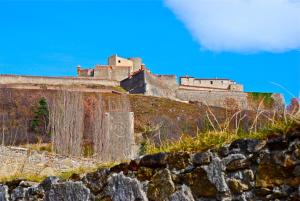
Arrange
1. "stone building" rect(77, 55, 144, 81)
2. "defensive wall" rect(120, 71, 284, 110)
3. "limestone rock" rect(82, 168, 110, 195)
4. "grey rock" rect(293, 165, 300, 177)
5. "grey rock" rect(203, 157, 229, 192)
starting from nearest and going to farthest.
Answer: "grey rock" rect(293, 165, 300, 177)
"grey rock" rect(203, 157, 229, 192)
"limestone rock" rect(82, 168, 110, 195)
"defensive wall" rect(120, 71, 284, 110)
"stone building" rect(77, 55, 144, 81)

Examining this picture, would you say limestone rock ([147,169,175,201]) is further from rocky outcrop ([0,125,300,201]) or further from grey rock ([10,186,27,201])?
grey rock ([10,186,27,201])

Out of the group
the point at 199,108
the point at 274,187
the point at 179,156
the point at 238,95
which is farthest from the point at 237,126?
the point at 238,95

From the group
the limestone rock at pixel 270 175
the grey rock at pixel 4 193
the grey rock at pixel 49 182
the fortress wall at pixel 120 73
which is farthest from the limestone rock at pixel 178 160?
the fortress wall at pixel 120 73

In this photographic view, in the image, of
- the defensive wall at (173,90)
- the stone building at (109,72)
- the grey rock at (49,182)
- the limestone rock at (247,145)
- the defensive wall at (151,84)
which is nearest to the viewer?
the limestone rock at (247,145)

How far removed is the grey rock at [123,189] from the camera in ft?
15.2

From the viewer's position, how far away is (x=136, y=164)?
4.76 m

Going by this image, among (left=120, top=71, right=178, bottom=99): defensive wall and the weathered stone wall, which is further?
(left=120, top=71, right=178, bottom=99): defensive wall

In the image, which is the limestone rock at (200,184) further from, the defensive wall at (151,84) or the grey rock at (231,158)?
the defensive wall at (151,84)

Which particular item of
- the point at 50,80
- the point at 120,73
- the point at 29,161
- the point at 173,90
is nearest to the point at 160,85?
the point at 173,90

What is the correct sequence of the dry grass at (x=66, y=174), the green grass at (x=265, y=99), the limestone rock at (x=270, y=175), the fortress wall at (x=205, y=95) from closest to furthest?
the limestone rock at (x=270, y=175)
the dry grass at (x=66, y=174)
the green grass at (x=265, y=99)
the fortress wall at (x=205, y=95)

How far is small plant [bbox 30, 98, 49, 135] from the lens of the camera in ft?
172

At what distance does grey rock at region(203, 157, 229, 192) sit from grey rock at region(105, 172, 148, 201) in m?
0.69

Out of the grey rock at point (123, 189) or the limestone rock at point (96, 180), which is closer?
the grey rock at point (123, 189)

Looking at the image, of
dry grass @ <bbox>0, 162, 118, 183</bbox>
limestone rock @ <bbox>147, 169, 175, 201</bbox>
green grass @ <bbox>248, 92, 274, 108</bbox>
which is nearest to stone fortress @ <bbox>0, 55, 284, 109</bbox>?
green grass @ <bbox>248, 92, 274, 108</bbox>
